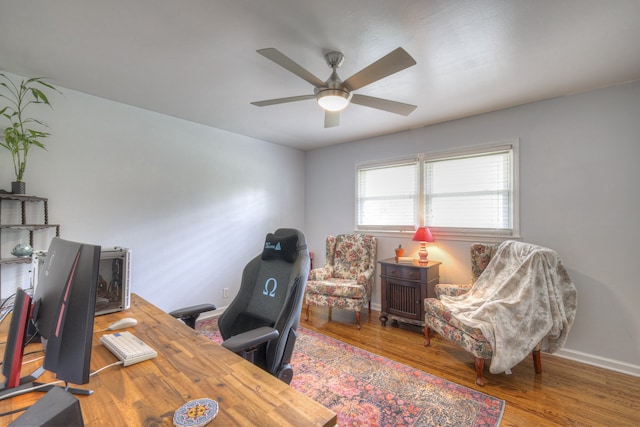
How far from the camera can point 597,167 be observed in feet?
8.34

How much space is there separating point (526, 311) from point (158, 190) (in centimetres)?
367

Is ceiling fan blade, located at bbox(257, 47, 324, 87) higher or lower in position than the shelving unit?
higher

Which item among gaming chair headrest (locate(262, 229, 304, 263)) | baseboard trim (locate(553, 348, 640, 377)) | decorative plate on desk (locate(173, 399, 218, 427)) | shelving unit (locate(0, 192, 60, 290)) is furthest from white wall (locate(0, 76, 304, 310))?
baseboard trim (locate(553, 348, 640, 377))

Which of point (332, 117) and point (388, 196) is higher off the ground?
point (332, 117)

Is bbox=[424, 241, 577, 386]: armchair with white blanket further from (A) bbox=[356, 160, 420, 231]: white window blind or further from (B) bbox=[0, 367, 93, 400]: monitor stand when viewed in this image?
(B) bbox=[0, 367, 93, 400]: monitor stand

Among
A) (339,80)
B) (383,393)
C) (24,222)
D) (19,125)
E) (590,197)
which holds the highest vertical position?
(339,80)

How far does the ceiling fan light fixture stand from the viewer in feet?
6.30

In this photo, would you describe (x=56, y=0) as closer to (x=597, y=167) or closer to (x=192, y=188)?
(x=192, y=188)

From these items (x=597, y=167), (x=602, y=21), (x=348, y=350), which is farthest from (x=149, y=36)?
(x=597, y=167)

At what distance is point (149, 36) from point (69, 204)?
1.77 m

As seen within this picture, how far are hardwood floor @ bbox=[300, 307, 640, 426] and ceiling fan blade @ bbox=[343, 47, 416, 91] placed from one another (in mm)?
2328

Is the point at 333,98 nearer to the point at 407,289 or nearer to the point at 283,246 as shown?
the point at 283,246

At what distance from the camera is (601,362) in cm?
248

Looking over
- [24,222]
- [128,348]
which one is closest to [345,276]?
[128,348]
